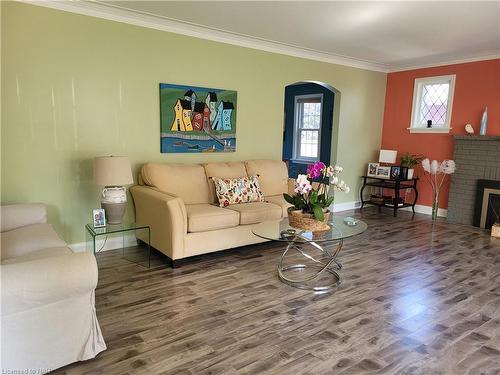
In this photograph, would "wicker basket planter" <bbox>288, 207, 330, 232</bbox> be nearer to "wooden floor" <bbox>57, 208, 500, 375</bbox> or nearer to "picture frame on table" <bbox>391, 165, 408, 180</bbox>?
"wooden floor" <bbox>57, 208, 500, 375</bbox>

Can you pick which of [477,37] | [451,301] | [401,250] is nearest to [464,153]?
[477,37]

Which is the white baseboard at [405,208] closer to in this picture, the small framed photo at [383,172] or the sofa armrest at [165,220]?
the small framed photo at [383,172]

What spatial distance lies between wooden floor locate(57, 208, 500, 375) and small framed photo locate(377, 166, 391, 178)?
226 centimetres

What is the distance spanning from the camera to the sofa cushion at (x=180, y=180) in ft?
12.7

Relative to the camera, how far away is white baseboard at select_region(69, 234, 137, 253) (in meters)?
3.75

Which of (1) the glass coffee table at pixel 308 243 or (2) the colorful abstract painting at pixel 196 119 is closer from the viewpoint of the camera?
(1) the glass coffee table at pixel 308 243

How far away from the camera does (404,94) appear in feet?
20.8

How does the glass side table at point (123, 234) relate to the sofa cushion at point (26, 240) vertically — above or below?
below

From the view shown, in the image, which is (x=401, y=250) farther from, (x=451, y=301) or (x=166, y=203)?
(x=166, y=203)

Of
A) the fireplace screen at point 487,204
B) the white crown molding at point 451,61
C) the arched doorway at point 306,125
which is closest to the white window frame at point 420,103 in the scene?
the white crown molding at point 451,61

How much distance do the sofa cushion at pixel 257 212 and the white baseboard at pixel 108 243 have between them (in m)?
1.21

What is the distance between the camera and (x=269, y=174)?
475 cm

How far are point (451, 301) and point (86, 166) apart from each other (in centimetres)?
359

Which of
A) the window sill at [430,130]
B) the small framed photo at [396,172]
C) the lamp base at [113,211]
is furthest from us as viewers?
the small framed photo at [396,172]
